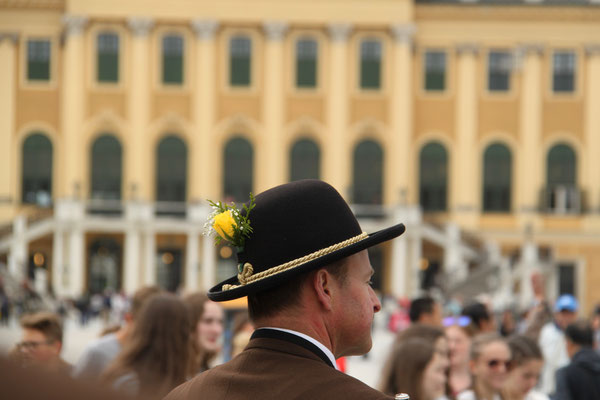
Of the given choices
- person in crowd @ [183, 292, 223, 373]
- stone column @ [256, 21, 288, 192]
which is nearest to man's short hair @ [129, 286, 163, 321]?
person in crowd @ [183, 292, 223, 373]

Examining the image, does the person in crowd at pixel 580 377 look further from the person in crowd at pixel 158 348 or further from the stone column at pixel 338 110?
the stone column at pixel 338 110

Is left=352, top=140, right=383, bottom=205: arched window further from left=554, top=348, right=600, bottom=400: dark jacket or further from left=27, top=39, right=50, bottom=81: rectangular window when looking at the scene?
left=554, top=348, right=600, bottom=400: dark jacket

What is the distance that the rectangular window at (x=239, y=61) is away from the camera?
4159cm

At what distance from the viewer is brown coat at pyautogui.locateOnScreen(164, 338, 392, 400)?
1.76 m

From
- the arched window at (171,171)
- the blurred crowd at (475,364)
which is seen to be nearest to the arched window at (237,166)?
the arched window at (171,171)

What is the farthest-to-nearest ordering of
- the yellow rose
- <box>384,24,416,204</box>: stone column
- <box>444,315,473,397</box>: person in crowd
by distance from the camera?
<box>384,24,416,204</box>: stone column < <box>444,315,473,397</box>: person in crowd < the yellow rose

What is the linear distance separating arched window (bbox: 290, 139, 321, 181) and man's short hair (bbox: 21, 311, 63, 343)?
36001mm

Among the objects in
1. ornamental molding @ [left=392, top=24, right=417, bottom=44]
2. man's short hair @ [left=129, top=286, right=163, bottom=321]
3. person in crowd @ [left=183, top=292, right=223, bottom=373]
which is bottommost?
person in crowd @ [left=183, top=292, right=223, bottom=373]

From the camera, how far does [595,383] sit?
6801 mm

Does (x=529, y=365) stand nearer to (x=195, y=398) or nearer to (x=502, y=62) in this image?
(x=195, y=398)

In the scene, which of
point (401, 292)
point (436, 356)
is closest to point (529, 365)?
point (436, 356)

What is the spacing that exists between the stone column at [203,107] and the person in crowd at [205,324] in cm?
3523

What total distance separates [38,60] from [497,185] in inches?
750

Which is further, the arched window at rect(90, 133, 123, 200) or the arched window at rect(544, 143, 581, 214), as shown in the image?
the arched window at rect(544, 143, 581, 214)
